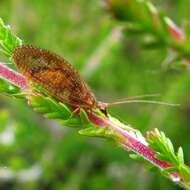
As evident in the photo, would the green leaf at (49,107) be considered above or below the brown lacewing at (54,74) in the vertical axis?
below

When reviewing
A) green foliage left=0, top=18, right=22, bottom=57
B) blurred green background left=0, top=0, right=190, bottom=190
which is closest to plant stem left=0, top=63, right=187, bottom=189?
green foliage left=0, top=18, right=22, bottom=57

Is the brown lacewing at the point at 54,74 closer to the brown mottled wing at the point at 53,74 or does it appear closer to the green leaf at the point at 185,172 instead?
the brown mottled wing at the point at 53,74

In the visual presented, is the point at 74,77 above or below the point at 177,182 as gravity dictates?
above

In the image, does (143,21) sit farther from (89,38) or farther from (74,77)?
(89,38)

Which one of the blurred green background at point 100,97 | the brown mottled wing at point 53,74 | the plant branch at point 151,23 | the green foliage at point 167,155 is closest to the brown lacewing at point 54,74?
the brown mottled wing at point 53,74

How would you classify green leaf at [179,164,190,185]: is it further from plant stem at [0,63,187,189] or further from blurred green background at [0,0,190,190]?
blurred green background at [0,0,190,190]

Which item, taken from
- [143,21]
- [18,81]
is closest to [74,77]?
[18,81]

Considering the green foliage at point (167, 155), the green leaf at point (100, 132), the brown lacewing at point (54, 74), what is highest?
the brown lacewing at point (54, 74)

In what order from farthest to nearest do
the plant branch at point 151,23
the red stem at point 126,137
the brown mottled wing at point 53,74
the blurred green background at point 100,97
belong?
1. the blurred green background at point 100,97
2. the plant branch at point 151,23
3. the brown mottled wing at point 53,74
4. the red stem at point 126,137
